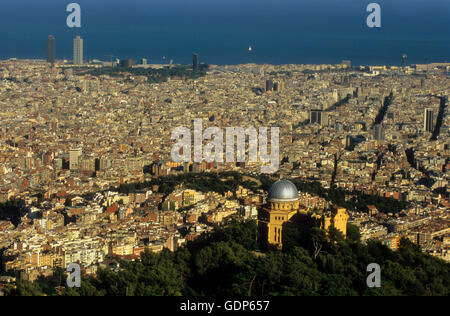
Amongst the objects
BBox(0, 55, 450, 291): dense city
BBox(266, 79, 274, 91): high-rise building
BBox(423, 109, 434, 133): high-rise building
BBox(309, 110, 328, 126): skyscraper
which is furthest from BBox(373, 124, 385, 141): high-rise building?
BBox(266, 79, 274, 91): high-rise building

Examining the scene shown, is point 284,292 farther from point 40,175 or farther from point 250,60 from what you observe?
point 250,60

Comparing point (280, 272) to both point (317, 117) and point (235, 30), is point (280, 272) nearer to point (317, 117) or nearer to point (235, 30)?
point (317, 117)

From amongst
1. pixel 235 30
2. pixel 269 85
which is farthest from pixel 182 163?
pixel 235 30

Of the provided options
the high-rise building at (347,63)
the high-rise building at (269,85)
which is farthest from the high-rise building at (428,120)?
the high-rise building at (347,63)

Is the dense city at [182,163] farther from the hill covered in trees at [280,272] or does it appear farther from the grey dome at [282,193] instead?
the hill covered in trees at [280,272]

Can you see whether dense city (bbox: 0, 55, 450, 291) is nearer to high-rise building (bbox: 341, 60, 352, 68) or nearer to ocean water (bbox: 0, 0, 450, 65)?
high-rise building (bbox: 341, 60, 352, 68)
